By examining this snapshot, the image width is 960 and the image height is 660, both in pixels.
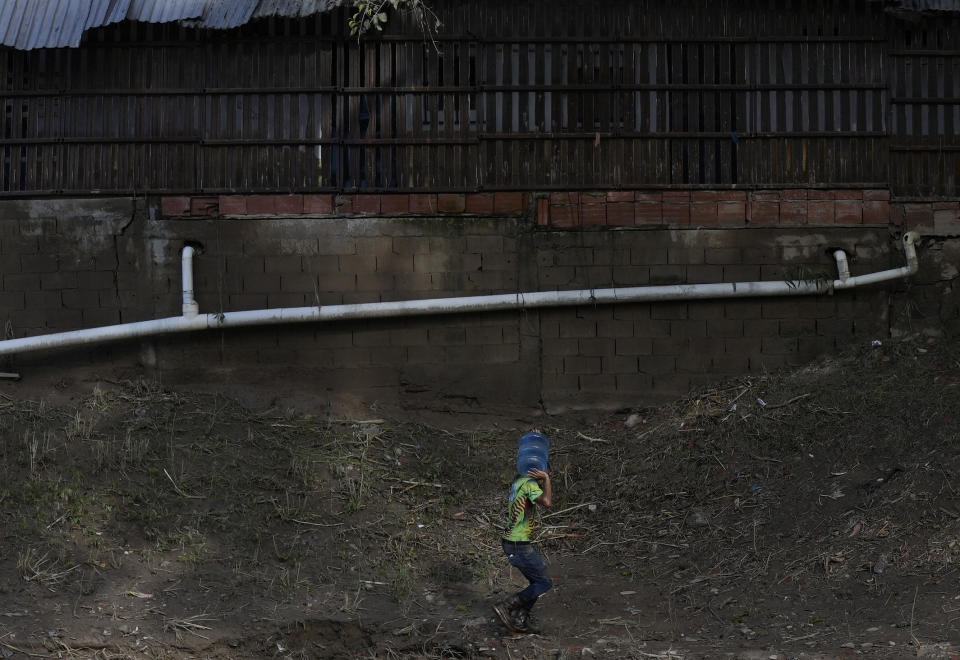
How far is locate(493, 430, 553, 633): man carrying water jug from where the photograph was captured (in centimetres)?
660

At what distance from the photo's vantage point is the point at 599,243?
989 cm

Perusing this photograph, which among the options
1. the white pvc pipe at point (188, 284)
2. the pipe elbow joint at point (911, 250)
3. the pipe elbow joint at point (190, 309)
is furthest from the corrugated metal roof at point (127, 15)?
the pipe elbow joint at point (911, 250)

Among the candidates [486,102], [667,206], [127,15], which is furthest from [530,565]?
[127,15]

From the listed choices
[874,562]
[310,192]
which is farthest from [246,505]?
[874,562]

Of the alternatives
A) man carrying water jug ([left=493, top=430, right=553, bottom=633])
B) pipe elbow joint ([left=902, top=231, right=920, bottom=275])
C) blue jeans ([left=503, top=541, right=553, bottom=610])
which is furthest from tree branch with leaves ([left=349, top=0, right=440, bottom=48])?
blue jeans ([left=503, top=541, right=553, bottom=610])

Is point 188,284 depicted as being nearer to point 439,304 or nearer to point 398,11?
point 439,304

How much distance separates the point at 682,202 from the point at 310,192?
3.61m

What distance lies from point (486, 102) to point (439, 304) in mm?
2058

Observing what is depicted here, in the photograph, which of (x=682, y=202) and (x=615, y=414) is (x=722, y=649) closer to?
(x=615, y=414)

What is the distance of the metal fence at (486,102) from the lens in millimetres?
9922

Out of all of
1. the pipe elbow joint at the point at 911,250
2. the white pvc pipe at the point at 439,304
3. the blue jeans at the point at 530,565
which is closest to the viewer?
the blue jeans at the point at 530,565

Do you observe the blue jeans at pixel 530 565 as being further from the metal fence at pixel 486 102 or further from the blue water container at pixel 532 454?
the metal fence at pixel 486 102

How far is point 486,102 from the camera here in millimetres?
9977

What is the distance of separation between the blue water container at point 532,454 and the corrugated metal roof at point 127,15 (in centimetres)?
486
